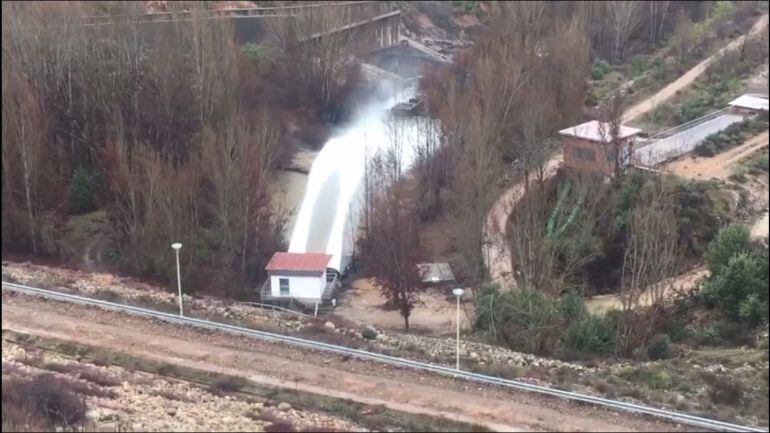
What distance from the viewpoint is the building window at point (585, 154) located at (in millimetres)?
20969

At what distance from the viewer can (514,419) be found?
421 inches

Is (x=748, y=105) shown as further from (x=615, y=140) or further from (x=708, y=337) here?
(x=708, y=337)

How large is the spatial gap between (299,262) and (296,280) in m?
0.41

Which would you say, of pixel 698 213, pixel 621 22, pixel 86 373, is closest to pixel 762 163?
pixel 698 213

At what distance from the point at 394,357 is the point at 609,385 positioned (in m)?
3.02

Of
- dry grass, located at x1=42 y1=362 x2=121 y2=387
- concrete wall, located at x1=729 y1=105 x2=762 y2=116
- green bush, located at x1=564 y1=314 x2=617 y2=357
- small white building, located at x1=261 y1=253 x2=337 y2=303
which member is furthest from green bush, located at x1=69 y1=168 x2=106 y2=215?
concrete wall, located at x1=729 y1=105 x2=762 y2=116

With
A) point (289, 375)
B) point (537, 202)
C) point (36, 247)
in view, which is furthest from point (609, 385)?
point (36, 247)

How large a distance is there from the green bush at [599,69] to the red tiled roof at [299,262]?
16822mm

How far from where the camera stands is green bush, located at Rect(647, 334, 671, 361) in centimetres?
1384

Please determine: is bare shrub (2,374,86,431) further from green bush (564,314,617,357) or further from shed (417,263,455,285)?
shed (417,263,455,285)

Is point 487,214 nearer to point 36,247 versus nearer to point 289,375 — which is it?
point 289,375

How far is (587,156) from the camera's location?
69.2 feet

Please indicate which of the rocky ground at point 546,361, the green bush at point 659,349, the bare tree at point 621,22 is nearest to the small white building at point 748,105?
the bare tree at point 621,22

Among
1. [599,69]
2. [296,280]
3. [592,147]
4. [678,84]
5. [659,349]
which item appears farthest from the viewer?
[599,69]
